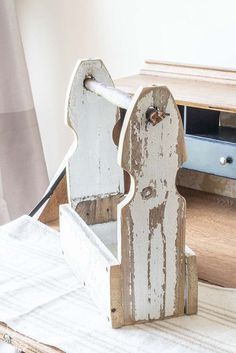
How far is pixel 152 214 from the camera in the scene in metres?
0.87

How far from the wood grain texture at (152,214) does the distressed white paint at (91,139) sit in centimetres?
24

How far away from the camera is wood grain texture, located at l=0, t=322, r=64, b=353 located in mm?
847

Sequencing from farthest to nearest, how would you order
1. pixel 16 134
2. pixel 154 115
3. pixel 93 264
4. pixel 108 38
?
pixel 16 134 < pixel 108 38 < pixel 93 264 < pixel 154 115

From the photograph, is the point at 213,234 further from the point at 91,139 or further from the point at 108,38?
the point at 108,38

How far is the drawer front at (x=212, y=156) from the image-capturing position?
4.08 ft

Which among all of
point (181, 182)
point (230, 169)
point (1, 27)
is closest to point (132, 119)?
point (230, 169)

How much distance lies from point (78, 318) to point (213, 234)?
37 cm

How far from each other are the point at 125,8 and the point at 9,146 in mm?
573

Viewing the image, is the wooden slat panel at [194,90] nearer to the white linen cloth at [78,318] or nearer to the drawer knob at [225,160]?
the drawer knob at [225,160]

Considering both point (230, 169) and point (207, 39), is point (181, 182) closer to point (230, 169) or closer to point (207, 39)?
point (230, 169)

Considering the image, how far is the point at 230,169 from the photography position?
125 cm

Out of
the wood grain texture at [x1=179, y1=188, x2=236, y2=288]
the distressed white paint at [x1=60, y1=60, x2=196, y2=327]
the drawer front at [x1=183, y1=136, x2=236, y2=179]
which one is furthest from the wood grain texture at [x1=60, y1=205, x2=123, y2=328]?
the drawer front at [x1=183, y1=136, x2=236, y2=179]

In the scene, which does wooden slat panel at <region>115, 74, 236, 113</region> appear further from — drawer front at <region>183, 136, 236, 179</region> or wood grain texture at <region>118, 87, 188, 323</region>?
wood grain texture at <region>118, 87, 188, 323</region>

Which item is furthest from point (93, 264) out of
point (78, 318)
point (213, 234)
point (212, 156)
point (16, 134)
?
point (16, 134)
